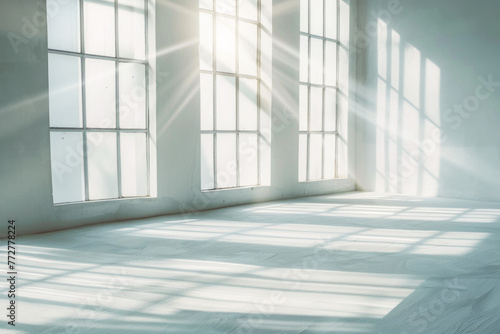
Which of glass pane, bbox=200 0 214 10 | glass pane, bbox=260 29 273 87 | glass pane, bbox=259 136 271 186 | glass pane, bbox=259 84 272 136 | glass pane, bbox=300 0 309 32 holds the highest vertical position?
glass pane, bbox=300 0 309 32

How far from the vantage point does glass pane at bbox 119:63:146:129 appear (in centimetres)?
620

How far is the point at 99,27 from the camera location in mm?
5930

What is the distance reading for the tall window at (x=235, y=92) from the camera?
7230 mm

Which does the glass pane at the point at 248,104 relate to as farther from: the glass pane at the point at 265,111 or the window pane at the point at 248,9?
the window pane at the point at 248,9

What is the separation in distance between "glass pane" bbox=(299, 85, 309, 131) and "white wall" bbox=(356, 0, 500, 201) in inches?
54.5

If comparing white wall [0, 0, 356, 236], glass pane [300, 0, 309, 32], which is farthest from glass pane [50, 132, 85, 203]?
glass pane [300, 0, 309, 32]

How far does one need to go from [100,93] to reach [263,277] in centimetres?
356

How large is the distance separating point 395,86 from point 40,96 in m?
6.35

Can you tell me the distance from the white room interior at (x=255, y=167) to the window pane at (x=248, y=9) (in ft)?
0.12

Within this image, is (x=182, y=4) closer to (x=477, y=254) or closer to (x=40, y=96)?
(x=40, y=96)

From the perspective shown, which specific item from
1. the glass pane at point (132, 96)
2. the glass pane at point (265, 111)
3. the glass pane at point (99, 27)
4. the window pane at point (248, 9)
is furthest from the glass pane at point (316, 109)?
the glass pane at point (99, 27)

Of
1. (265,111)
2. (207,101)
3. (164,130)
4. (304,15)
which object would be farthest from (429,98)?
(164,130)

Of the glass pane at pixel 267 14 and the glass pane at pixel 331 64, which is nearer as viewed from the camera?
the glass pane at pixel 267 14

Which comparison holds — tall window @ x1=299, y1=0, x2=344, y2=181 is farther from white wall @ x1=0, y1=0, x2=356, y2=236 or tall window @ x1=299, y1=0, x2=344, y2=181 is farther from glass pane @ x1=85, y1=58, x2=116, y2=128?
glass pane @ x1=85, y1=58, x2=116, y2=128
